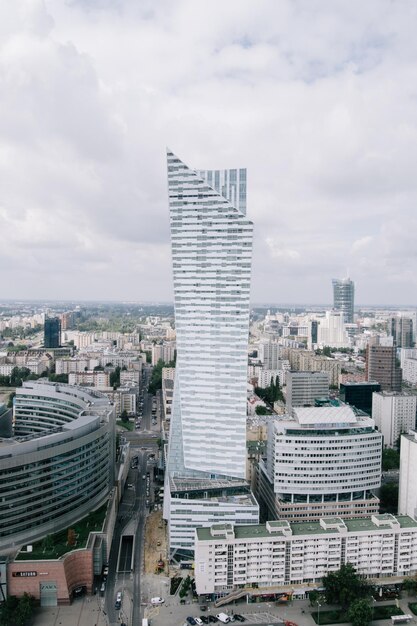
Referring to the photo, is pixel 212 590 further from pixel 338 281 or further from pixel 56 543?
pixel 338 281

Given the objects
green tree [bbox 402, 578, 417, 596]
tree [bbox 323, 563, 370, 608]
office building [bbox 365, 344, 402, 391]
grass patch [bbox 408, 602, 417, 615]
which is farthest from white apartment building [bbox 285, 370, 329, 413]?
tree [bbox 323, 563, 370, 608]

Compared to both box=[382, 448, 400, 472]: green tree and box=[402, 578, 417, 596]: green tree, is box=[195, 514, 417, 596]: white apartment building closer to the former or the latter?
box=[402, 578, 417, 596]: green tree

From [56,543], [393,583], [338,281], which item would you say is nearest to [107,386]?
[56,543]

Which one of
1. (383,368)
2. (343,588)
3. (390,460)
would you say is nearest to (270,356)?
(383,368)

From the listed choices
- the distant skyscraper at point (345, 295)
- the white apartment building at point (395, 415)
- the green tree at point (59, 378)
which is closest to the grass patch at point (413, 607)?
the white apartment building at point (395, 415)

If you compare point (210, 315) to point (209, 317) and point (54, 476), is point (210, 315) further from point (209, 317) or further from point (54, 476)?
point (54, 476)

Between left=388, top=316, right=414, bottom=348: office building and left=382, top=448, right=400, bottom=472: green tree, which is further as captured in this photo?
left=388, top=316, right=414, bottom=348: office building

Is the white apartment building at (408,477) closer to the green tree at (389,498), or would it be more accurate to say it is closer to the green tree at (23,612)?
the green tree at (389,498)
